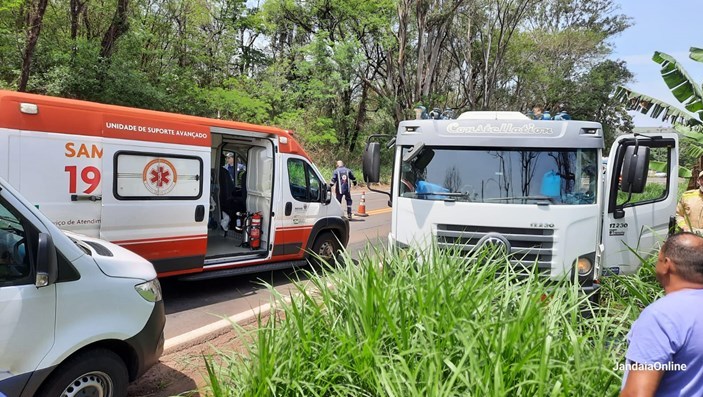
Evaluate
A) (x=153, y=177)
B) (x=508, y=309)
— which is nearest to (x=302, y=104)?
(x=153, y=177)

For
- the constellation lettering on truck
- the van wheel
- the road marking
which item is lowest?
the van wheel

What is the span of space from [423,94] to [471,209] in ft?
90.8

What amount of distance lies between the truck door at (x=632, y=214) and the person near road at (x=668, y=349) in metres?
3.38

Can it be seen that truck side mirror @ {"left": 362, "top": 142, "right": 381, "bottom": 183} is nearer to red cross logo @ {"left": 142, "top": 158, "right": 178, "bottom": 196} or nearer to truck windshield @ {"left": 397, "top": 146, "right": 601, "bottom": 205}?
truck windshield @ {"left": 397, "top": 146, "right": 601, "bottom": 205}

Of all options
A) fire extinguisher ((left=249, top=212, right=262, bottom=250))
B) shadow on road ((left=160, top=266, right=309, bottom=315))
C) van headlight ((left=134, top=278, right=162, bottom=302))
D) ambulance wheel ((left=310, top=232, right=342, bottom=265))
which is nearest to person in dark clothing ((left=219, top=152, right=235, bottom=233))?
fire extinguisher ((left=249, top=212, right=262, bottom=250))

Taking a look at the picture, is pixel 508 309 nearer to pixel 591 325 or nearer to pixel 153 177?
pixel 591 325

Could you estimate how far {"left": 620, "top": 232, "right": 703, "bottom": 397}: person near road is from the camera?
1.89 meters

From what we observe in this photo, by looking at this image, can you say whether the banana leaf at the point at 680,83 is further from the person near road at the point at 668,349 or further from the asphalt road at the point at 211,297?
the person near road at the point at 668,349

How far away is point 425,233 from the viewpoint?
5.20 m

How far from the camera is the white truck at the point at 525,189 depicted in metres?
4.82

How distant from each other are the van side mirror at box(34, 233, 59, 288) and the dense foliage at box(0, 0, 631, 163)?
13148 millimetres

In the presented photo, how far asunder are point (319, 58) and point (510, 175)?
26141mm

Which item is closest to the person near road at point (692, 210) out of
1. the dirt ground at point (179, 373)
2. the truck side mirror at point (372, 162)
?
the truck side mirror at point (372, 162)

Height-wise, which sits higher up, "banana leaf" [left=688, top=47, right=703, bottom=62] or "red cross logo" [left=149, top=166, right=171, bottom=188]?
"banana leaf" [left=688, top=47, right=703, bottom=62]
